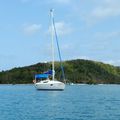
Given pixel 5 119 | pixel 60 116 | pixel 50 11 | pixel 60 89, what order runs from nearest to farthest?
pixel 5 119
pixel 60 116
pixel 60 89
pixel 50 11

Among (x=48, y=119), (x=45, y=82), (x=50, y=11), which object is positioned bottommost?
(x=48, y=119)

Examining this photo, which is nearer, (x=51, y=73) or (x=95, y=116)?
(x=95, y=116)

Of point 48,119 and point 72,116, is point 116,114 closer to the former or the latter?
point 72,116

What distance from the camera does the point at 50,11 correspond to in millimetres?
116438

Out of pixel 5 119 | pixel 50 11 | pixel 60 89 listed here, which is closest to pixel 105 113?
pixel 5 119

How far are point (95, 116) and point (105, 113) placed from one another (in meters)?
3.68

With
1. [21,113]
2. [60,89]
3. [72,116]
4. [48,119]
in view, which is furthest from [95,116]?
[60,89]

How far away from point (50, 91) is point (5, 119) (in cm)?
6372

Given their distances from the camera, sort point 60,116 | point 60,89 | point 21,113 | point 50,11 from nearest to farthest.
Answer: point 60,116 → point 21,113 → point 60,89 → point 50,11

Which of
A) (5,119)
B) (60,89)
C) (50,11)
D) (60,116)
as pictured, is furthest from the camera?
(50,11)

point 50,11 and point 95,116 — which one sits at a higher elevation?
point 50,11

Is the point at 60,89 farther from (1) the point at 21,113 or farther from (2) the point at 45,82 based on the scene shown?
(1) the point at 21,113

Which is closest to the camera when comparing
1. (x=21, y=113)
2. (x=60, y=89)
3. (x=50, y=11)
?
(x=21, y=113)

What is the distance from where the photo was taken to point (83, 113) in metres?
50.4
